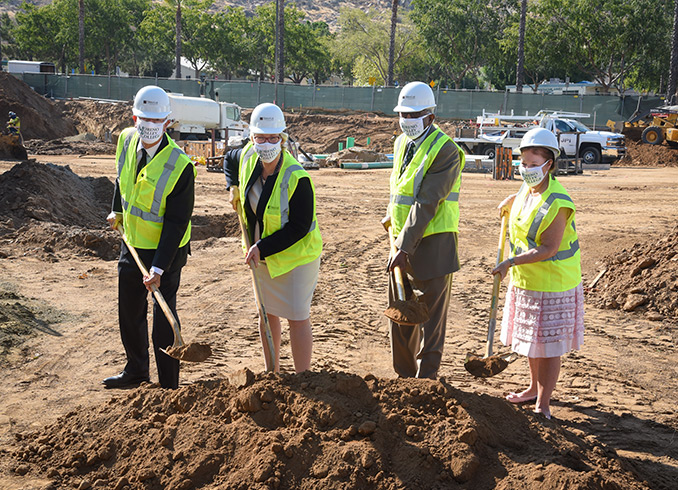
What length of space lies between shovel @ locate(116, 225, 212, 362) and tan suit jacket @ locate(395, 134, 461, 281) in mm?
1425

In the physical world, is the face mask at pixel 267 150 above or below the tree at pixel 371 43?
below

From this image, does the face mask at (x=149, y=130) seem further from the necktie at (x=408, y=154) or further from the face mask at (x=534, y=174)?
the face mask at (x=534, y=174)

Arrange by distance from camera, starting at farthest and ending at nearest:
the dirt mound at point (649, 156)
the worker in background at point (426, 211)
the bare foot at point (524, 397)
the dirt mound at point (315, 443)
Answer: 1. the dirt mound at point (649, 156)
2. the bare foot at point (524, 397)
3. the worker in background at point (426, 211)
4. the dirt mound at point (315, 443)

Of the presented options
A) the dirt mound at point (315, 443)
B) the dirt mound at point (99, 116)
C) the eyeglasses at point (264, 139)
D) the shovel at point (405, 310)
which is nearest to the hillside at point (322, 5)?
the dirt mound at point (99, 116)

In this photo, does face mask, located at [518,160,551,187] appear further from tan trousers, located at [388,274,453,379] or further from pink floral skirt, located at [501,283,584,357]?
tan trousers, located at [388,274,453,379]

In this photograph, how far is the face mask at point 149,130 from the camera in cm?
478

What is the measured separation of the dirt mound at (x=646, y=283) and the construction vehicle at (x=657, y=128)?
74.6ft

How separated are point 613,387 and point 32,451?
427 centimetres


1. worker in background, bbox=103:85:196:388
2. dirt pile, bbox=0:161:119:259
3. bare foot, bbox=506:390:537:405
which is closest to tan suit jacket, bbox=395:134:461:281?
bare foot, bbox=506:390:537:405

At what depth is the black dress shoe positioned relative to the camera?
207 inches

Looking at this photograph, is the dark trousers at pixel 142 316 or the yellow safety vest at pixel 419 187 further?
the dark trousers at pixel 142 316

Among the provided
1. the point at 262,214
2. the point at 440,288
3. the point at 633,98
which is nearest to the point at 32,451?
the point at 262,214

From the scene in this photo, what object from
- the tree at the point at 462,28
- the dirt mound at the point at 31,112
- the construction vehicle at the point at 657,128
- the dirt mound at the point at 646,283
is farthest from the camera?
the tree at the point at 462,28

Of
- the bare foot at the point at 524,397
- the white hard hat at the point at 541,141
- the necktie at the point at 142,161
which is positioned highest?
the white hard hat at the point at 541,141
